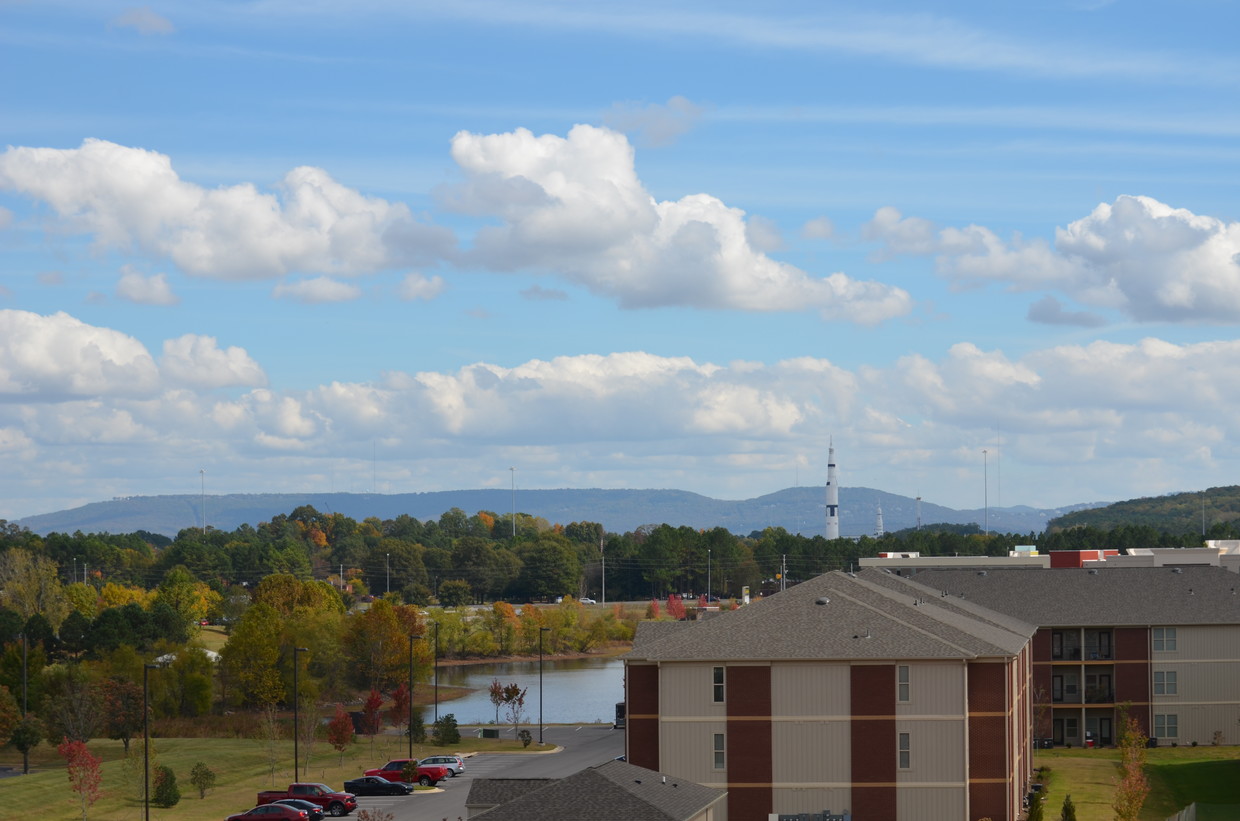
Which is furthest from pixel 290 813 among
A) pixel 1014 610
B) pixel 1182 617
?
pixel 1182 617

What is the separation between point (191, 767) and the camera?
92.7m

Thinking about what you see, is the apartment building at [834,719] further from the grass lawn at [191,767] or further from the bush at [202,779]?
the bush at [202,779]

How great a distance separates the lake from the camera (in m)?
132

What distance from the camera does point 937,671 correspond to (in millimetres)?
62500

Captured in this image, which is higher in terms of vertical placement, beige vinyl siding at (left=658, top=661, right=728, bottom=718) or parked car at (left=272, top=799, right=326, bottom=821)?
beige vinyl siding at (left=658, top=661, right=728, bottom=718)

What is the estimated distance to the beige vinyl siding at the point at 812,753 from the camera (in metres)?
62.6

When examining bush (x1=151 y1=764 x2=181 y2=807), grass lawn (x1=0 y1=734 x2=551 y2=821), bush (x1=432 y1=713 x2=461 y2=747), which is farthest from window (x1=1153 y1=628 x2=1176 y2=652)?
bush (x1=151 y1=764 x2=181 y2=807)

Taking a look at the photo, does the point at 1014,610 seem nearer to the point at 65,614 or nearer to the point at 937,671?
the point at 937,671

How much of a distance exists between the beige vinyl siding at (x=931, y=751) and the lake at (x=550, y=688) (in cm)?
6154

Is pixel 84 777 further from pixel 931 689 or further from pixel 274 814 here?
pixel 931 689

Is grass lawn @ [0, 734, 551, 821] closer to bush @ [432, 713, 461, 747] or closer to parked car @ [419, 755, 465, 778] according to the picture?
bush @ [432, 713, 461, 747]

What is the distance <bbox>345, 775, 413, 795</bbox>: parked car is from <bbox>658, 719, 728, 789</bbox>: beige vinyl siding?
22.1 m

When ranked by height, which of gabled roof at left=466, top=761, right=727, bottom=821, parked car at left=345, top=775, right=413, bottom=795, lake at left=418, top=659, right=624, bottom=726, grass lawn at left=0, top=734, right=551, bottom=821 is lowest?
lake at left=418, top=659, right=624, bottom=726

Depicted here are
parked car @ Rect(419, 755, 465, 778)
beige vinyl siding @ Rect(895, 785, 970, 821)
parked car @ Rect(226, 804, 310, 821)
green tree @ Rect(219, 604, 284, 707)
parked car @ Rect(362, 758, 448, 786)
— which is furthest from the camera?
green tree @ Rect(219, 604, 284, 707)
